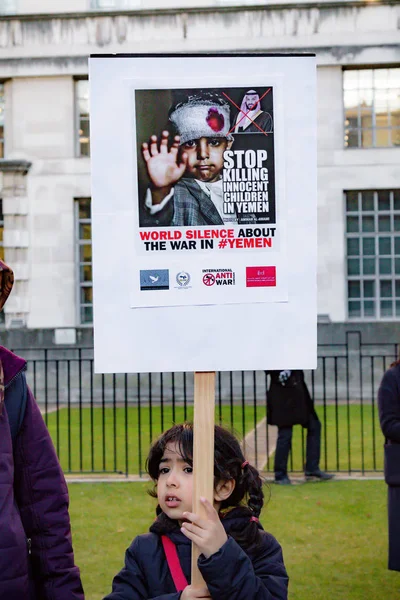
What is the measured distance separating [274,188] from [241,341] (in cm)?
44

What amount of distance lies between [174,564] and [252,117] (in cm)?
131

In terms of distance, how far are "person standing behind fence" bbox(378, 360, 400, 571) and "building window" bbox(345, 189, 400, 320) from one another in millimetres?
17719

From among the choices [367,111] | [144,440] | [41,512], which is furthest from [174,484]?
[367,111]

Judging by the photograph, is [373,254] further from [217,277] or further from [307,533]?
[217,277]

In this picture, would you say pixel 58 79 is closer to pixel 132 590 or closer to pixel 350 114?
pixel 350 114

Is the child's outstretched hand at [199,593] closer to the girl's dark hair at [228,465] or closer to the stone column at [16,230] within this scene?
the girl's dark hair at [228,465]

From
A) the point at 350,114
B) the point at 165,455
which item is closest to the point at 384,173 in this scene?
the point at 350,114

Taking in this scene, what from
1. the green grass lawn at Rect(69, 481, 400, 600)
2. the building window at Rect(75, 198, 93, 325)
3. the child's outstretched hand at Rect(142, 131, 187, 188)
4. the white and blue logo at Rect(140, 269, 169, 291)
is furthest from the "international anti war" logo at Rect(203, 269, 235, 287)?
the building window at Rect(75, 198, 93, 325)

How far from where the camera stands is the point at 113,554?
7797 millimetres

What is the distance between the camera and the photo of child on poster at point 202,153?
2.86m

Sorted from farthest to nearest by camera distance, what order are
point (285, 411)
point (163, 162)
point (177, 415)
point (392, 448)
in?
point (177, 415) → point (285, 411) → point (392, 448) → point (163, 162)

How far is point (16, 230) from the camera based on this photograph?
24.0m

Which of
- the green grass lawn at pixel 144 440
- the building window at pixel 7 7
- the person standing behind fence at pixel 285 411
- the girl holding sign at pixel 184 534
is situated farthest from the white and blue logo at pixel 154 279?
the building window at pixel 7 7

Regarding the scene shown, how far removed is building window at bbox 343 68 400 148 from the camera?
78.1 feet
